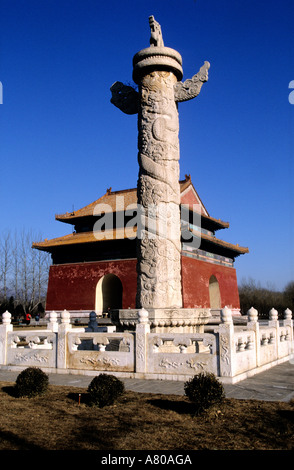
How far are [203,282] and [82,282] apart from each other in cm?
665

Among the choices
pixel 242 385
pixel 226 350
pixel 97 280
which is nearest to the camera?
pixel 242 385

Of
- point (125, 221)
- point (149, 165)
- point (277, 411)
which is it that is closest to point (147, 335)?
point (277, 411)

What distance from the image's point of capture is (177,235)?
24.9 feet

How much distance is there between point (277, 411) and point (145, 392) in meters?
1.69

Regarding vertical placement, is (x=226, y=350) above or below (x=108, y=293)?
below

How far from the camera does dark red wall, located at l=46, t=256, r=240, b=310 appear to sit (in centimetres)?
2216

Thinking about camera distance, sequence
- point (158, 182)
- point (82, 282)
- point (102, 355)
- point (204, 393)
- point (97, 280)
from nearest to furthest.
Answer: point (204, 393) → point (102, 355) → point (158, 182) → point (97, 280) → point (82, 282)

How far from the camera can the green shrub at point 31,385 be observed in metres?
5.17

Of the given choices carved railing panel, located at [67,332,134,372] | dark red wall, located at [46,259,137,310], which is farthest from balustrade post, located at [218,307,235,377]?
dark red wall, located at [46,259,137,310]

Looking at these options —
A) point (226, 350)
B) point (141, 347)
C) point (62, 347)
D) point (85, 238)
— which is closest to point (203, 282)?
point (85, 238)

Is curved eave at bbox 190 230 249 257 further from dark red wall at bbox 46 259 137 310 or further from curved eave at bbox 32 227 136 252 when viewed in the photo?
dark red wall at bbox 46 259 137 310

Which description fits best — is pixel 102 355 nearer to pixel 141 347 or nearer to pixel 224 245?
pixel 141 347

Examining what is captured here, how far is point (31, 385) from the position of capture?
519 cm
